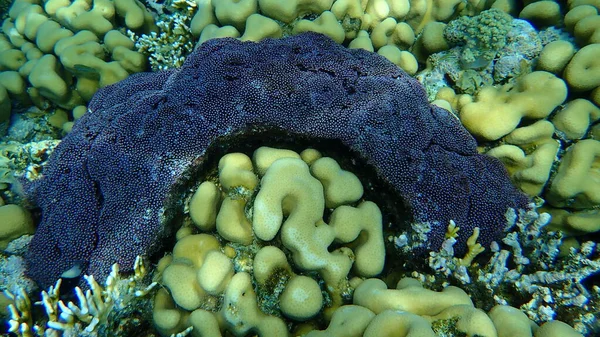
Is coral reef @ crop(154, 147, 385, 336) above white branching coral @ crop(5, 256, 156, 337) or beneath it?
above

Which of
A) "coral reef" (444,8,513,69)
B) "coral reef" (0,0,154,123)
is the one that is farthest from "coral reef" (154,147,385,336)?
"coral reef" (0,0,154,123)

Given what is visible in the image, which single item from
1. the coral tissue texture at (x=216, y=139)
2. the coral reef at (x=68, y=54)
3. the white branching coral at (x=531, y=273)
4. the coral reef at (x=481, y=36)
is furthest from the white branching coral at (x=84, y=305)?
the coral reef at (x=481, y=36)

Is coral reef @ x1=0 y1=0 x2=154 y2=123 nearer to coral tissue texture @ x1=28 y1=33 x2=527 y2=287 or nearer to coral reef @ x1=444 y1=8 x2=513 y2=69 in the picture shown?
coral tissue texture @ x1=28 y1=33 x2=527 y2=287

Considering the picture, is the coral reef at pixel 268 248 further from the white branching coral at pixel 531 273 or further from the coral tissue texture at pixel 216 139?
the white branching coral at pixel 531 273

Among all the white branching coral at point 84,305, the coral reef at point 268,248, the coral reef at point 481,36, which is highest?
the coral reef at point 481,36

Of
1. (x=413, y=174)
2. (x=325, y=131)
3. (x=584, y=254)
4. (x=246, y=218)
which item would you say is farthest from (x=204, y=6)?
(x=584, y=254)
